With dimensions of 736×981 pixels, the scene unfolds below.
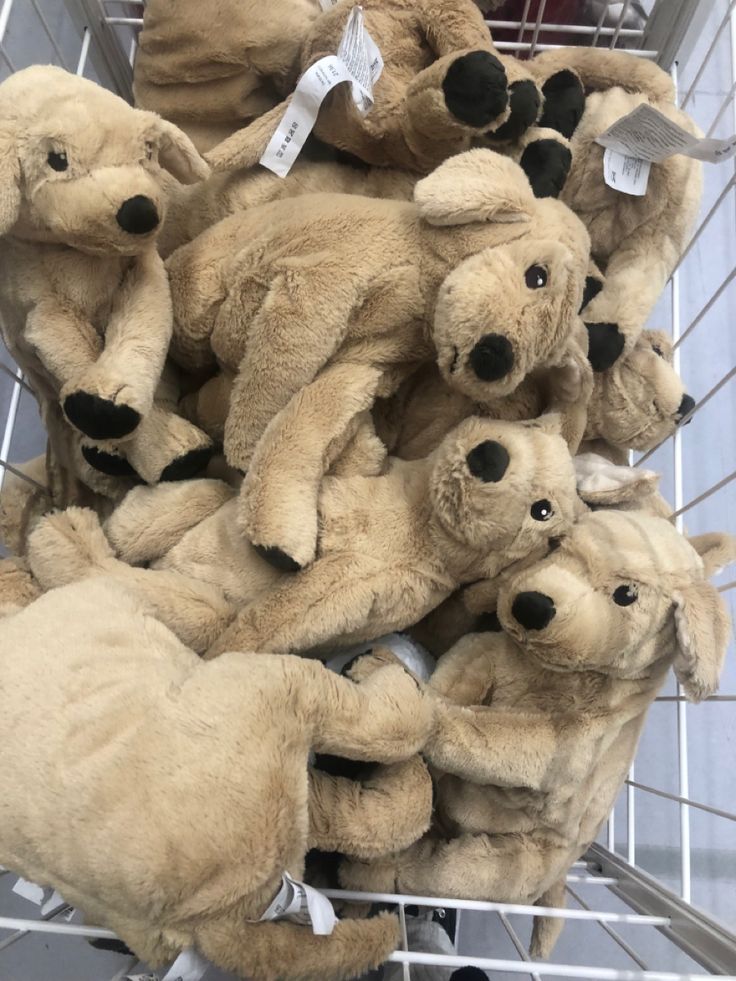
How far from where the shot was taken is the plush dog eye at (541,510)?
24.1 inches

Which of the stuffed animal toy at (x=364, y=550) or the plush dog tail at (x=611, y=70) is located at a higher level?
the plush dog tail at (x=611, y=70)

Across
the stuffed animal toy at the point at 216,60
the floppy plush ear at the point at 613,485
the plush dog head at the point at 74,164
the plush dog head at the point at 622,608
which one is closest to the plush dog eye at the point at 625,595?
the plush dog head at the point at 622,608

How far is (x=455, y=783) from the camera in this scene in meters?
0.70

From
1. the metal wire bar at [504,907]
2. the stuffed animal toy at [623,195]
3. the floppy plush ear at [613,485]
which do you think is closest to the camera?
the metal wire bar at [504,907]

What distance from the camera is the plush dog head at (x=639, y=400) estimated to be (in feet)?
2.46

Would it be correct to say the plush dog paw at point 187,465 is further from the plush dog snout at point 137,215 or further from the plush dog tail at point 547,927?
the plush dog tail at point 547,927

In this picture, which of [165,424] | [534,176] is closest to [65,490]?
[165,424]

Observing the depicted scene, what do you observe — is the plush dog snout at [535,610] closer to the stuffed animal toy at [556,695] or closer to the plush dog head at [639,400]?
the stuffed animal toy at [556,695]

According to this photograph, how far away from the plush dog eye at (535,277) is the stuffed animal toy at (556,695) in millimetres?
196

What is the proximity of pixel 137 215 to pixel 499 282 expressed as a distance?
0.94 ft

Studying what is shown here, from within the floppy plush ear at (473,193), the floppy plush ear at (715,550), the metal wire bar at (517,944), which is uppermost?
the floppy plush ear at (473,193)

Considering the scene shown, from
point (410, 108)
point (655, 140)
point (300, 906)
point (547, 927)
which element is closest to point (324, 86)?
point (410, 108)

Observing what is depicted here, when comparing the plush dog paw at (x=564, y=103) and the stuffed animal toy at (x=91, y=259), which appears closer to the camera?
the stuffed animal toy at (x=91, y=259)

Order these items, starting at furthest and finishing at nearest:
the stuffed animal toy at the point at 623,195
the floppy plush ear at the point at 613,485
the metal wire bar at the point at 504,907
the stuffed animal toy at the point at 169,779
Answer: the stuffed animal toy at the point at 623,195 → the floppy plush ear at the point at 613,485 → the metal wire bar at the point at 504,907 → the stuffed animal toy at the point at 169,779
